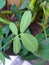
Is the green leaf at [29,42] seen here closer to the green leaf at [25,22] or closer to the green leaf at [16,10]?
the green leaf at [25,22]

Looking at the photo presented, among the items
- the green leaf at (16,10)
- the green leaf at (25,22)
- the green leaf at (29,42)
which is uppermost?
the green leaf at (16,10)

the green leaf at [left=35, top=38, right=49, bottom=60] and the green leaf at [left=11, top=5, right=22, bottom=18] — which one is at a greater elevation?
the green leaf at [left=11, top=5, right=22, bottom=18]

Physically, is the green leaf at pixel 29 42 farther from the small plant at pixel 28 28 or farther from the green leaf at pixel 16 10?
the green leaf at pixel 16 10

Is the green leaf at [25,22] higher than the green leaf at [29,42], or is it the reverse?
the green leaf at [25,22]

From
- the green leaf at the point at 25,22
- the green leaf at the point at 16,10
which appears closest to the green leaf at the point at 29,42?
the green leaf at the point at 25,22

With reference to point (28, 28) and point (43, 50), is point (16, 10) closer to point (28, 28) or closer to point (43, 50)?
point (28, 28)

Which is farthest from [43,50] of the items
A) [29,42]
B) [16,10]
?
[16,10]

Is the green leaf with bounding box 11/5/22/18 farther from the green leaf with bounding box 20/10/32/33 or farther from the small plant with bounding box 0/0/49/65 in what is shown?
the green leaf with bounding box 20/10/32/33

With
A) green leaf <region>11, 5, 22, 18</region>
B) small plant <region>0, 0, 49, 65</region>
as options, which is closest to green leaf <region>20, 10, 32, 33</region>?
small plant <region>0, 0, 49, 65</region>

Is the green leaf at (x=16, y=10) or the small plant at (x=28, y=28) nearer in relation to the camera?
the small plant at (x=28, y=28)

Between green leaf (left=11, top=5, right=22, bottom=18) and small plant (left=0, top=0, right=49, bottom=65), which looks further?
green leaf (left=11, top=5, right=22, bottom=18)
